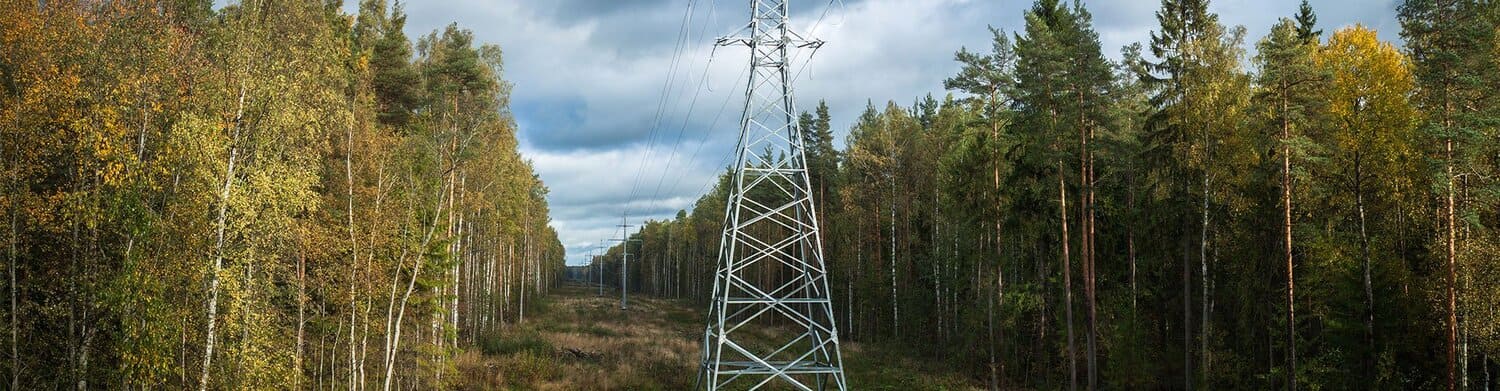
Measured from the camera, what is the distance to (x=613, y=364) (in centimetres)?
2988

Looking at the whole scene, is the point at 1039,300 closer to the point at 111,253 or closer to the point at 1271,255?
the point at 1271,255

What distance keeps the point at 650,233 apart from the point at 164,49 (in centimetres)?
10492

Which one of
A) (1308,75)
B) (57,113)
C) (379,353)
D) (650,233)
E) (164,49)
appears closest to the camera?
(57,113)

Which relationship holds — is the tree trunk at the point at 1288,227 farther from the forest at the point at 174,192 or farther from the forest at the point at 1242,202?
the forest at the point at 174,192

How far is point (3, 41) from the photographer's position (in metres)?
12.3

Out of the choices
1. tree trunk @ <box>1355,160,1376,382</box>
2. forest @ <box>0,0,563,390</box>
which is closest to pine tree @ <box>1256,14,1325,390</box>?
tree trunk @ <box>1355,160,1376,382</box>

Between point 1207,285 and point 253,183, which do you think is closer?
point 253,183

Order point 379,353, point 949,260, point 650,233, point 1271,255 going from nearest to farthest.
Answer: point 1271,255, point 379,353, point 949,260, point 650,233

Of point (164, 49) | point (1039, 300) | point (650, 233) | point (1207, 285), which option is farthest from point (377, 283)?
point (650, 233)

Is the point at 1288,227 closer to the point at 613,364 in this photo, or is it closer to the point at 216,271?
the point at 216,271

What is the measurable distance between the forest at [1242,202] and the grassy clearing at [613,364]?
3250 millimetres

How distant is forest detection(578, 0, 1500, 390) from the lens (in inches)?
637

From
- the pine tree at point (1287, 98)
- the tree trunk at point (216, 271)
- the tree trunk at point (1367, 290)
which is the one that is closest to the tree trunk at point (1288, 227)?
the pine tree at point (1287, 98)

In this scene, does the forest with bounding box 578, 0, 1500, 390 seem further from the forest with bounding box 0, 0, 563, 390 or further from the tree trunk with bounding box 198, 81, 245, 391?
the tree trunk with bounding box 198, 81, 245, 391
